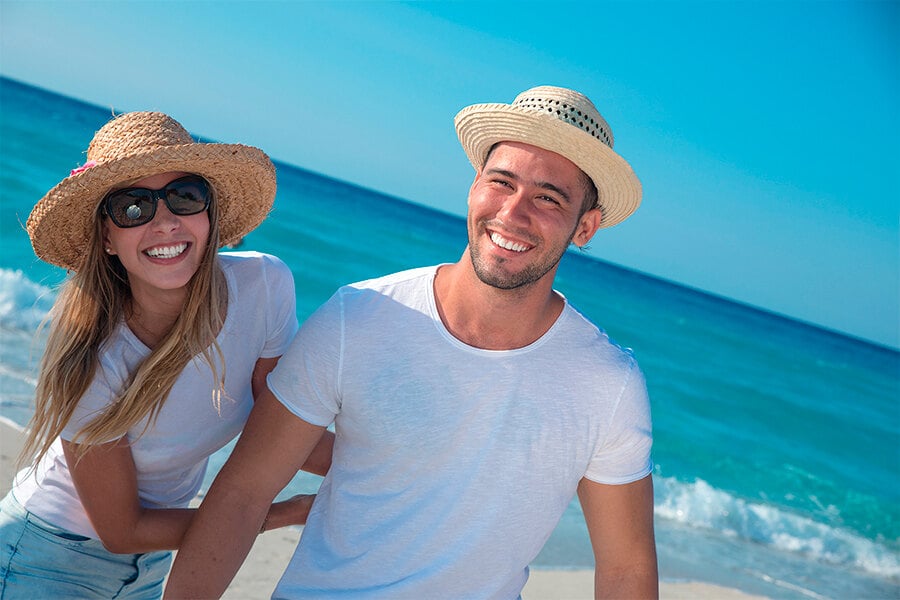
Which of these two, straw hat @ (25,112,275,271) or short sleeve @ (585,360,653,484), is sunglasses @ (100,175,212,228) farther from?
short sleeve @ (585,360,653,484)

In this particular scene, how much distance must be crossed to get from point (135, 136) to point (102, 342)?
2.06ft

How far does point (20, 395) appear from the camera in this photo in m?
6.08

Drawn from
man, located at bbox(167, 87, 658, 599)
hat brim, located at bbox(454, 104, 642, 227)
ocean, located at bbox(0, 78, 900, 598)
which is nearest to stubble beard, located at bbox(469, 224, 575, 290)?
man, located at bbox(167, 87, 658, 599)

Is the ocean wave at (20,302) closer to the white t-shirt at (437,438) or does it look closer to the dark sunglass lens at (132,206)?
the dark sunglass lens at (132,206)

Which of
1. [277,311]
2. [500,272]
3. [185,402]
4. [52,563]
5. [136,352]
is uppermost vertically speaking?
[500,272]

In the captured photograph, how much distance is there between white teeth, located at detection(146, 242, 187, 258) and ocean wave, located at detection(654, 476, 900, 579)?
620 centimetres

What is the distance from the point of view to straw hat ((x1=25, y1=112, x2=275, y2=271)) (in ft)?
8.07

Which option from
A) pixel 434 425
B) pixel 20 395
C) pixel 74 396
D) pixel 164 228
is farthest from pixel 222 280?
pixel 20 395

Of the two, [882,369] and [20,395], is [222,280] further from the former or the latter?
[882,369]

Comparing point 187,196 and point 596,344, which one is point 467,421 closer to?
point 596,344

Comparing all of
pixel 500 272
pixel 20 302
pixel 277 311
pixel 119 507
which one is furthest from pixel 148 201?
pixel 20 302

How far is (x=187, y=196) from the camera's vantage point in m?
2.62

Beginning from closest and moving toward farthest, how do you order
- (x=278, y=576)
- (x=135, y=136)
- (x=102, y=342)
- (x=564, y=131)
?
(x=564, y=131), (x=135, y=136), (x=102, y=342), (x=278, y=576)

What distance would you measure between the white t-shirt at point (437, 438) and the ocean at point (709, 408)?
1385 mm
